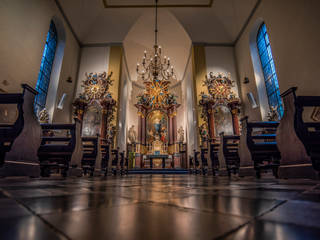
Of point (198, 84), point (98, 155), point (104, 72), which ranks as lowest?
point (98, 155)

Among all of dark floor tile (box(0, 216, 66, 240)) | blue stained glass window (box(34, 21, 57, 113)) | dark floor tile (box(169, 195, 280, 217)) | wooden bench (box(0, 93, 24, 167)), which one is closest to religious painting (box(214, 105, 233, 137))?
wooden bench (box(0, 93, 24, 167))

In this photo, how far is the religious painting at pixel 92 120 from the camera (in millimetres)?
8078

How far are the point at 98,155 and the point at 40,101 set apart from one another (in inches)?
186

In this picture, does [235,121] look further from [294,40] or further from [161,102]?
[161,102]

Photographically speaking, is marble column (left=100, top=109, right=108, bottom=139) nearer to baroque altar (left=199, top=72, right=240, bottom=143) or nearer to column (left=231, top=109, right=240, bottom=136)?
baroque altar (left=199, top=72, right=240, bottom=143)

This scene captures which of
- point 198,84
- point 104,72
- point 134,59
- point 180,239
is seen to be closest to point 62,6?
point 104,72

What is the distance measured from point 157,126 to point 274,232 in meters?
13.3

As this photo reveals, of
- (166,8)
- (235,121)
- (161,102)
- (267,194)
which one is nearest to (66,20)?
(166,8)

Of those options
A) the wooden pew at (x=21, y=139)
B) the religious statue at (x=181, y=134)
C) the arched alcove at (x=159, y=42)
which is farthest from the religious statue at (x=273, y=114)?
the wooden pew at (x=21, y=139)

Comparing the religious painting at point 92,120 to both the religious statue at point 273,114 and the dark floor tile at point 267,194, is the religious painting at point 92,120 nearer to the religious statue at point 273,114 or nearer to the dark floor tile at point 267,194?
the religious statue at point 273,114

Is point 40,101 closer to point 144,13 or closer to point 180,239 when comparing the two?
point 144,13

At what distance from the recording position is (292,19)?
552 centimetres

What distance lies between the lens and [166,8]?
29.6ft

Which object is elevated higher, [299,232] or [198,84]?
[198,84]
